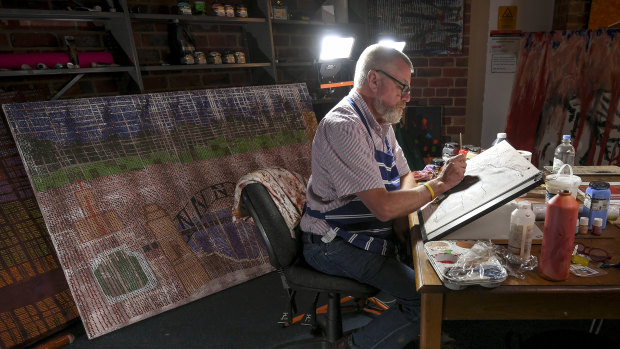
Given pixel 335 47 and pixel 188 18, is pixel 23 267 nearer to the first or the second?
pixel 188 18

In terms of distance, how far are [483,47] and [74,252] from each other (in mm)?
3439

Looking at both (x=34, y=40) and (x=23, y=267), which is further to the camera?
(x=34, y=40)

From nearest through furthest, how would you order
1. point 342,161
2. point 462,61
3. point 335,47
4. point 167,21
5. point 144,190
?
point 342,161
point 144,190
point 167,21
point 335,47
point 462,61

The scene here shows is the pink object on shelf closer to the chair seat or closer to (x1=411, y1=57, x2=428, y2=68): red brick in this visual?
the chair seat

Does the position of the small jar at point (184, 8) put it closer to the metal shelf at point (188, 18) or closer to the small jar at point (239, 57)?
the metal shelf at point (188, 18)

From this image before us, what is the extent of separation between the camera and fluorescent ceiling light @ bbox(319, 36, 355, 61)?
110 inches

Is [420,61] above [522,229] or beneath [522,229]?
above

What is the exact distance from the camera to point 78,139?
6.06ft

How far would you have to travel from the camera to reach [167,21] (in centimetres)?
237

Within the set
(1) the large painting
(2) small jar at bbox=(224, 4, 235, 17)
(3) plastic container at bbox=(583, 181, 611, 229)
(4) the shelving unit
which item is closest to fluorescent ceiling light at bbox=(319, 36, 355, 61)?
(4) the shelving unit

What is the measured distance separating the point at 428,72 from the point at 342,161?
234cm

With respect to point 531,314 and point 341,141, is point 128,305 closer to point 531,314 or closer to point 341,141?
point 341,141

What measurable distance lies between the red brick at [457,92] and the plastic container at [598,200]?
2237mm

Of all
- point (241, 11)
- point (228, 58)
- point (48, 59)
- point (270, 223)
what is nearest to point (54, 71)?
point (48, 59)
